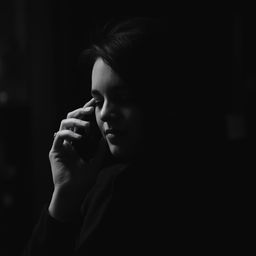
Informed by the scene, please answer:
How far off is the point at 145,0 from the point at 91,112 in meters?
0.97

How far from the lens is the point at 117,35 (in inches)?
39.6

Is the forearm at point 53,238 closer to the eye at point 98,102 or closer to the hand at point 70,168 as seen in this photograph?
the hand at point 70,168

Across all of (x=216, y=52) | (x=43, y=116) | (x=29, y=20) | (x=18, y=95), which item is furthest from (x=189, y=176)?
(x=18, y=95)

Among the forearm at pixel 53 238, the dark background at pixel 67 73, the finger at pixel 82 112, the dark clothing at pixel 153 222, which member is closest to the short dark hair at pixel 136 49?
the finger at pixel 82 112

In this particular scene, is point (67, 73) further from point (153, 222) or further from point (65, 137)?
point (153, 222)

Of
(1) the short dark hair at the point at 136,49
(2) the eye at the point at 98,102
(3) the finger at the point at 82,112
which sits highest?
(1) the short dark hair at the point at 136,49

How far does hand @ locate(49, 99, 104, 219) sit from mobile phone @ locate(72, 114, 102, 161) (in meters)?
0.01

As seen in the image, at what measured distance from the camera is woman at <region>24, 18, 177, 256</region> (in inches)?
38.5

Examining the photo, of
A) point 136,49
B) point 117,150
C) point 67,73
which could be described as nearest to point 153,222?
point 117,150

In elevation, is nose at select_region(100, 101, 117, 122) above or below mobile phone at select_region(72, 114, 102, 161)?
above

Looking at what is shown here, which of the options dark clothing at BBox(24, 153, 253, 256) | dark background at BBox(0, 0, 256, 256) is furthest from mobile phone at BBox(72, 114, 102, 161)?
dark background at BBox(0, 0, 256, 256)

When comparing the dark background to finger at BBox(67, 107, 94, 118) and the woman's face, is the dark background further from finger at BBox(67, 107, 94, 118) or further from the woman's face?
the woman's face

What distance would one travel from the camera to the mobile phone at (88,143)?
1.11 m

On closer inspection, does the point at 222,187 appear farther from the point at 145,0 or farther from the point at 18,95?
the point at 18,95
